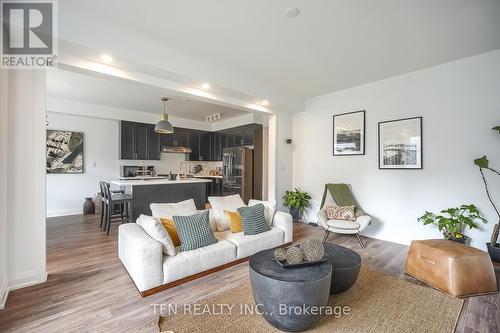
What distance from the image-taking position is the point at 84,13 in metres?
2.37

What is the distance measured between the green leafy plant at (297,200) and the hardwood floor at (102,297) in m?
1.68

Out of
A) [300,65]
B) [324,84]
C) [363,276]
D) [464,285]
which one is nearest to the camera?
[464,285]

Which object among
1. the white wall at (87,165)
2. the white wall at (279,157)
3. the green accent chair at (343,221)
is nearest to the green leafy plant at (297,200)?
the white wall at (279,157)

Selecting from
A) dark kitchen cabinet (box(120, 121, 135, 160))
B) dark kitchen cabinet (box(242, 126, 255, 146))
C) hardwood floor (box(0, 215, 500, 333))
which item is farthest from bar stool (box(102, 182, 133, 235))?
dark kitchen cabinet (box(242, 126, 255, 146))

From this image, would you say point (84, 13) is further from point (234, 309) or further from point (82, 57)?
Result: point (234, 309)

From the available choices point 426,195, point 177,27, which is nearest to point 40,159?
point 177,27

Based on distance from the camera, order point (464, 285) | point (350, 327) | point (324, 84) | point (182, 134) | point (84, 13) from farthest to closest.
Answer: point (182, 134) → point (324, 84) → point (84, 13) → point (464, 285) → point (350, 327)

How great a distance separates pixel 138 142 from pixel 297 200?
4609 millimetres

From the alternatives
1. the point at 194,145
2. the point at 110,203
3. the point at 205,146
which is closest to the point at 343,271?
the point at 110,203

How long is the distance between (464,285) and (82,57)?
472 centimetres

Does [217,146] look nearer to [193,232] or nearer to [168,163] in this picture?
[168,163]

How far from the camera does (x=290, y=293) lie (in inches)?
63.1

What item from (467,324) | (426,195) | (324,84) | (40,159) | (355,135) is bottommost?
(467,324)

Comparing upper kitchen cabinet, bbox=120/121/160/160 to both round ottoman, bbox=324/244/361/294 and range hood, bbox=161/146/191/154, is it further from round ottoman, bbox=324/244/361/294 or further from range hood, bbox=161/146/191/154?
round ottoman, bbox=324/244/361/294
